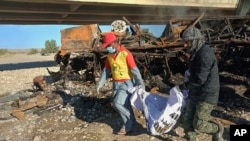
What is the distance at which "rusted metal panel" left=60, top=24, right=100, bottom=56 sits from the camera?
9.92 meters

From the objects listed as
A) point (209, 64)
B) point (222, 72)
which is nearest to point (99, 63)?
point (222, 72)

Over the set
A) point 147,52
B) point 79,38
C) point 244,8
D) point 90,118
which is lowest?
point 90,118

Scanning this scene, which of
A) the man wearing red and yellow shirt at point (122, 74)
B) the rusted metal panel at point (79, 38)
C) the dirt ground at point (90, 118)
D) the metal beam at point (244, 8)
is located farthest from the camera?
the metal beam at point (244, 8)

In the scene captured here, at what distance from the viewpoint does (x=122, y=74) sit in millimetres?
5742

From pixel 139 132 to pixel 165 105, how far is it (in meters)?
0.95

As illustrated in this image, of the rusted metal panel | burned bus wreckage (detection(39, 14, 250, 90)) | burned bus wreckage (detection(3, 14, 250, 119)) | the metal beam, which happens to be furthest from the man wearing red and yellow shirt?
the metal beam

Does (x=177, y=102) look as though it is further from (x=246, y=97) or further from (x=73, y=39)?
(x=73, y=39)

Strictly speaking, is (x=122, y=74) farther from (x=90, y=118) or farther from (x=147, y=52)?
(x=147, y=52)

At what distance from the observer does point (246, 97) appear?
7.70m

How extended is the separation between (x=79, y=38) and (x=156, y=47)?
235 cm

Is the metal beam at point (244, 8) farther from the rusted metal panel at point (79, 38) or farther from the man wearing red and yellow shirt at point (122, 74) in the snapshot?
the man wearing red and yellow shirt at point (122, 74)

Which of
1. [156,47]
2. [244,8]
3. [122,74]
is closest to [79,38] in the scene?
[156,47]

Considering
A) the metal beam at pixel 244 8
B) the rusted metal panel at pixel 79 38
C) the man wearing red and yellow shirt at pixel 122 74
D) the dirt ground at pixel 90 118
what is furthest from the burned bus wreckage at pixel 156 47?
the man wearing red and yellow shirt at pixel 122 74

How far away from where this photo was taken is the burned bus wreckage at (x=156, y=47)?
8727mm
